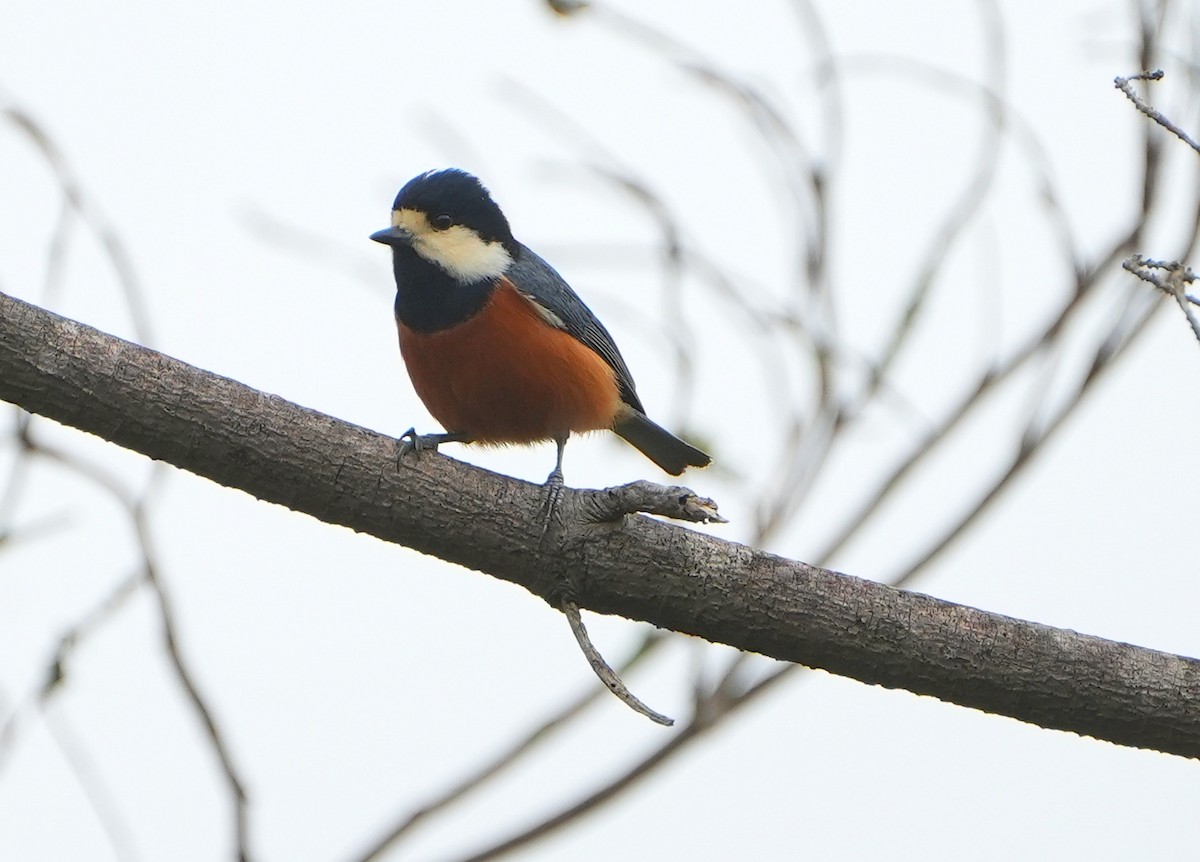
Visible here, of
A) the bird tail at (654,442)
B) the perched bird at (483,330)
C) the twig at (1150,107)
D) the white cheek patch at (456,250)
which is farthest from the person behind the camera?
the bird tail at (654,442)

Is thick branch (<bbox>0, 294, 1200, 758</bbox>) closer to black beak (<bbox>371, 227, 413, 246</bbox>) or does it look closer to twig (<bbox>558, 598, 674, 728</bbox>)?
twig (<bbox>558, 598, 674, 728</bbox>)

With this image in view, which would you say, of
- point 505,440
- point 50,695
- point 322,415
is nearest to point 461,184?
point 505,440

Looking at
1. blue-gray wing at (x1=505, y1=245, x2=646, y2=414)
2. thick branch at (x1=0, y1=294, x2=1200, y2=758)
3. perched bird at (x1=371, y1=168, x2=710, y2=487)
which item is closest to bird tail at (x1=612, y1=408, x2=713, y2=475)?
blue-gray wing at (x1=505, y1=245, x2=646, y2=414)

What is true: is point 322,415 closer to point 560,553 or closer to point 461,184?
point 560,553

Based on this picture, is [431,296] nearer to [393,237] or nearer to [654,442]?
[393,237]

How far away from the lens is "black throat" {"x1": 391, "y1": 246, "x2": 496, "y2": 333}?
5621mm

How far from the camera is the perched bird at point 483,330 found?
5.57m

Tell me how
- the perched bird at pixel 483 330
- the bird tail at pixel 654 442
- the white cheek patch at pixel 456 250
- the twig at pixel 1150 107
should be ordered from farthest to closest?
the bird tail at pixel 654 442 → the white cheek patch at pixel 456 250 → the perched bird at pixel 483 330 → the twig at pixel 1150 107

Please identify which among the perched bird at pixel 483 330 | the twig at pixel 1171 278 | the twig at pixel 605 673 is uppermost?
the perched bird at pixel 483 330

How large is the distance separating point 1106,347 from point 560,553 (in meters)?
2.56

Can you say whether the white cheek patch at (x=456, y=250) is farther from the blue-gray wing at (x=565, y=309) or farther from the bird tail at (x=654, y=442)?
the bird tail at (x=654, y=442)

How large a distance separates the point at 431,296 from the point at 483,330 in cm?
28

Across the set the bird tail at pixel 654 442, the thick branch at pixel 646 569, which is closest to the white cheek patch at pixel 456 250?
the bird tail at pixel 654 442

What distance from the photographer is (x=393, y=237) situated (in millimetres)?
5801
